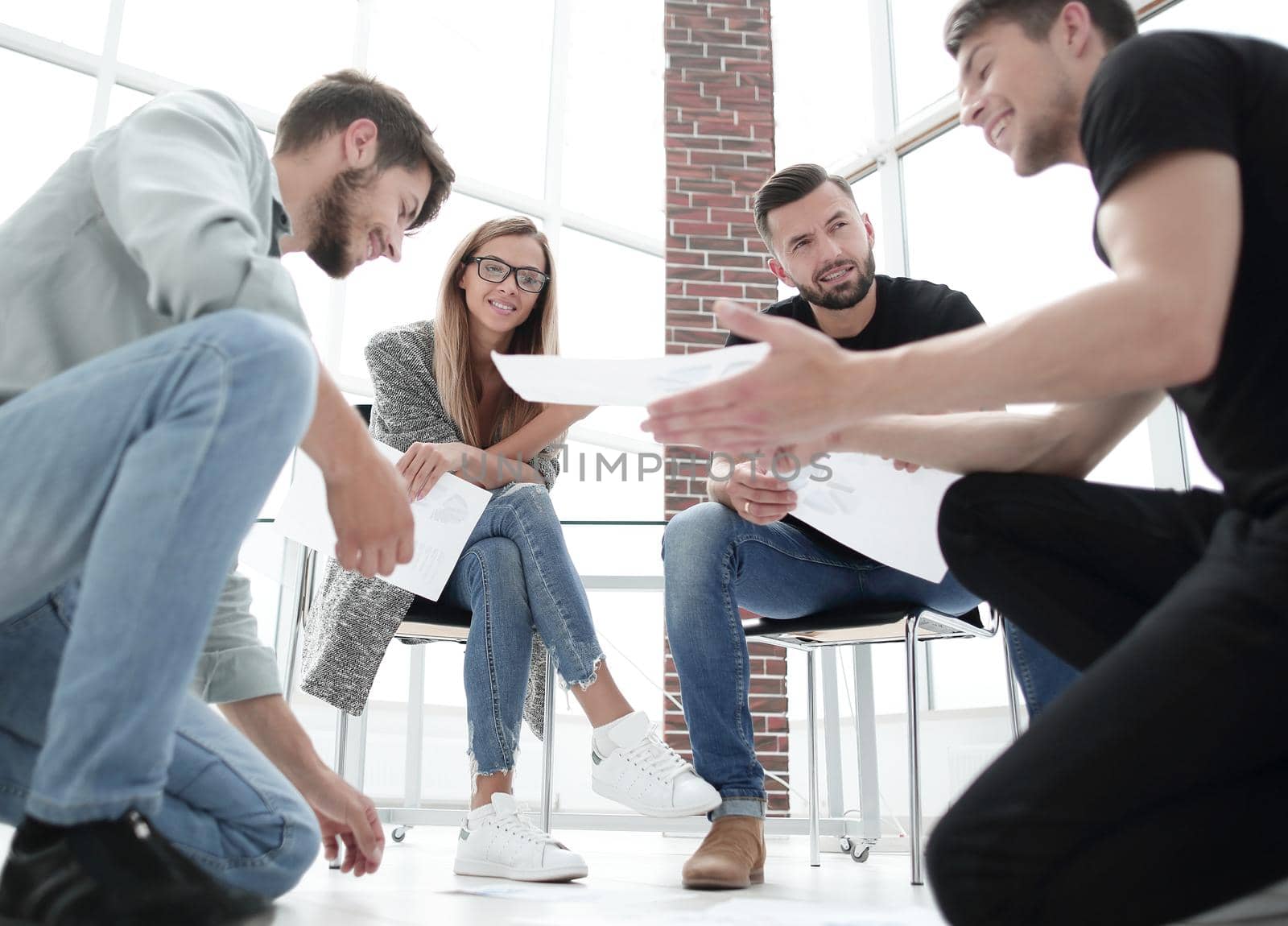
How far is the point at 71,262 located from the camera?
1059 millimetres

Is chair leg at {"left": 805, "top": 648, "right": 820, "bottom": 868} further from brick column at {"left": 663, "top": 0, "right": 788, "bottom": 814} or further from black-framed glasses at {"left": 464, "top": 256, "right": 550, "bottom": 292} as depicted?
brick column at {"left": 663, "top": 0, "right": 788, "bottom": 814}

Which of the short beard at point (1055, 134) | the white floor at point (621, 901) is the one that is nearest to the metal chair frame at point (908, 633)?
the white floor at point (621, 901)

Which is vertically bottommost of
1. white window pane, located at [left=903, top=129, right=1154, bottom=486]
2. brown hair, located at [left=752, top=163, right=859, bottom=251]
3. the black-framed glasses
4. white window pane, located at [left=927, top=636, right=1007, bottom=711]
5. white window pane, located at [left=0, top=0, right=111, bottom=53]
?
white window pane, located at [left=927, top=636, right=1007, bottom=711]

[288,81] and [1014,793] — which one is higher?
[288,81]

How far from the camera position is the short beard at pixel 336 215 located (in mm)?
1422

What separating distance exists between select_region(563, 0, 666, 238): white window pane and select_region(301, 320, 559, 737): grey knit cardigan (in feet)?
12.4

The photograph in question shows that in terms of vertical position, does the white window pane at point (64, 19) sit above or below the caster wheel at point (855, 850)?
above

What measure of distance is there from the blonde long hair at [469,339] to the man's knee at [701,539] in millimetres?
575

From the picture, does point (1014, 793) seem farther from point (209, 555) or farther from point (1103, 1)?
point (1103, 1)

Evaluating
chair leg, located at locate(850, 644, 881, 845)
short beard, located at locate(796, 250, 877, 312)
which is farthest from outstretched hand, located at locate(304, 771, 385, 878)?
chair leg, located at locate(850, 644, 881, 845)

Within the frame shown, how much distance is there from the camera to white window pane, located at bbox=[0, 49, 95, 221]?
13.9 feet

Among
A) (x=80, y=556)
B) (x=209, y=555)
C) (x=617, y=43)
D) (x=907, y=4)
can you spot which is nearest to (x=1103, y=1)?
(x=209, y=555)

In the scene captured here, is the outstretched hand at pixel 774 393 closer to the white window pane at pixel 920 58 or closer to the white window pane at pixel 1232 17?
the white window pane at pixel 1232 17

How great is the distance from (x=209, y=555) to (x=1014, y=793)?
26.4 inches
